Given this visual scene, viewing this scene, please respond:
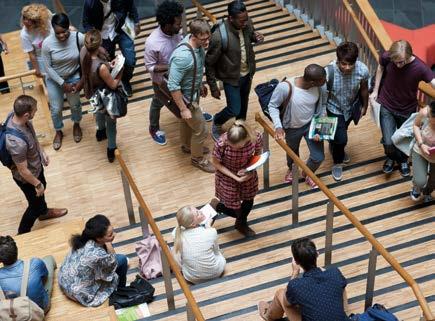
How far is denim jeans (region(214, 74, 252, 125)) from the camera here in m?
9.05

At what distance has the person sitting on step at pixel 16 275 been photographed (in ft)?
21.3

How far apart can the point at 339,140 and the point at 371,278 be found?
221 centimetres

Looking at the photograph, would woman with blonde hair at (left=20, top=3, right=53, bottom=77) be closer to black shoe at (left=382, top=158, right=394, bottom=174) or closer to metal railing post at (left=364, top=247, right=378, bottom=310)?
black shoe at (left=382, top=158, right=394, bottom=174)

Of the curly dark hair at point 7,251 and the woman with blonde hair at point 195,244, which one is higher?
the curly dark hair at point 7,251

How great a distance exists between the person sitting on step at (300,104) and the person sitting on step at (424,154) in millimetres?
947

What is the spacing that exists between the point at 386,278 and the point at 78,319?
2645mm

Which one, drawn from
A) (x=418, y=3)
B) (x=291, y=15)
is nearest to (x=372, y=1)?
(x=418, y=3)

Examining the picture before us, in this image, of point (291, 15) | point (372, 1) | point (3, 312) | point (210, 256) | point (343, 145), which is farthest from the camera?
point (372, 1)

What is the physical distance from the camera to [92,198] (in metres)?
8.91

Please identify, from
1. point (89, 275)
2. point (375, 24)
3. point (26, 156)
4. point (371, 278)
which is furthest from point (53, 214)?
point (375, 24)

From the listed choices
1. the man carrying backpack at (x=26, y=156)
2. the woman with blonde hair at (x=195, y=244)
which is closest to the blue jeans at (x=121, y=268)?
the woman with blonde hair at (x=195, y=244)

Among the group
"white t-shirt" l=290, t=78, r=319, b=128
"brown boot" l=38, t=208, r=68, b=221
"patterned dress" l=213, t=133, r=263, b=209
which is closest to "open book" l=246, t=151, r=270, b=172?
"patterned dress" l=213, t=133, r=263, b=209

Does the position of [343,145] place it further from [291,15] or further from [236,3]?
[291,15]

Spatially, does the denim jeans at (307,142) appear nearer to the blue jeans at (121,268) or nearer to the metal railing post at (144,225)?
the metal railing post at (144,225)
